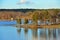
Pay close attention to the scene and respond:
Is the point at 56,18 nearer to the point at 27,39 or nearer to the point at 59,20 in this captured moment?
the point at 59,20

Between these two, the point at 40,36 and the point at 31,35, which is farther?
the point at 31,35

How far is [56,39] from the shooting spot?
18812mm

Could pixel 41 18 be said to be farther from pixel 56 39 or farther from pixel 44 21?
pixel 56 39

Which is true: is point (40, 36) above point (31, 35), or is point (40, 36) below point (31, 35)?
above

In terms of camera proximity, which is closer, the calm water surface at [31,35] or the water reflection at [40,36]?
the water reflection at [40,36]

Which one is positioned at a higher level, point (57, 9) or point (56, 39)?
point (56, 39)

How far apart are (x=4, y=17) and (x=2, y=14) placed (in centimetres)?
133

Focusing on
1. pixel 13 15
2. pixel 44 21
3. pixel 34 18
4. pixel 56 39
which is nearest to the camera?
pixel 56 39

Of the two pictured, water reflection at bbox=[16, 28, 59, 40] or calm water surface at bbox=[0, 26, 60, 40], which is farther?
calm water surface at bbox=[0, 26, 60, 40]

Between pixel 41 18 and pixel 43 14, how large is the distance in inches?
31.4

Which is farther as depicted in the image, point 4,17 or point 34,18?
point 4,17

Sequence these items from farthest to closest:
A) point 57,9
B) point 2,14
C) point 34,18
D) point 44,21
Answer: point 2,14 → point 57,9 → point 44,21 → point 34,18

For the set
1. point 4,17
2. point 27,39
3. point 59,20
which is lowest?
point 4,17

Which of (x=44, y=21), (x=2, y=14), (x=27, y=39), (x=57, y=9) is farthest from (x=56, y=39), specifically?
(x=2, y=14)
